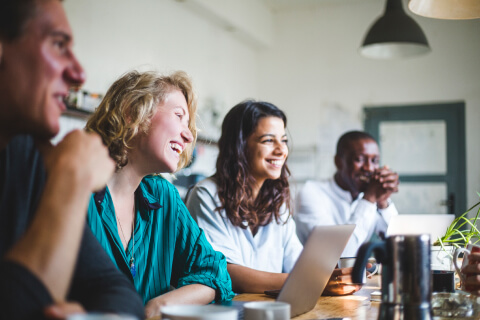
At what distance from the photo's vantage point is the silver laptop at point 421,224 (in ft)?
6.33

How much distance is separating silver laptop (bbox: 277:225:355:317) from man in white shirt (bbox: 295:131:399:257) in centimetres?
152

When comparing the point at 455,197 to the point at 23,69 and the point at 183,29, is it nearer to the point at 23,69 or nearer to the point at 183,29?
the point at 183,29

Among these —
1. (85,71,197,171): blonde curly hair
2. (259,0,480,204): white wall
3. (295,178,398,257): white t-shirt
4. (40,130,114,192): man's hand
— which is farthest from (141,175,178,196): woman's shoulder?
(259,0,480,204): white wall

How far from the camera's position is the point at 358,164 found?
3.50 meters

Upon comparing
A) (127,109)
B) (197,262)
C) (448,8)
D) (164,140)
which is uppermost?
(448,8)

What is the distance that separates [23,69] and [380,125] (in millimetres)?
5533

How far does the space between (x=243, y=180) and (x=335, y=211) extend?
1223 millimetres

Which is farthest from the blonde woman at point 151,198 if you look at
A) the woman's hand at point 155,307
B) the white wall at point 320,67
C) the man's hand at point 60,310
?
the white wall at point 320,67

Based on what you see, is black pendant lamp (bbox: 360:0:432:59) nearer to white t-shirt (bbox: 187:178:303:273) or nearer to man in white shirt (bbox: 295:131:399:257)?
man in white shirt (bbox: 295:131:399:257)

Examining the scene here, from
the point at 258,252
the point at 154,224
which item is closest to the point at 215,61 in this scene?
the point at 258,252

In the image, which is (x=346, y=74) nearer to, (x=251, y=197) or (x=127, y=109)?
(x=251, y=197)

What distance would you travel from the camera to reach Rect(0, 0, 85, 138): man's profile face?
2.87 ft

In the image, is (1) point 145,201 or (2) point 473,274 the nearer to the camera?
(2) point 473,274

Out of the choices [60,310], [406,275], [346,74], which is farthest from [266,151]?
[346,74]
